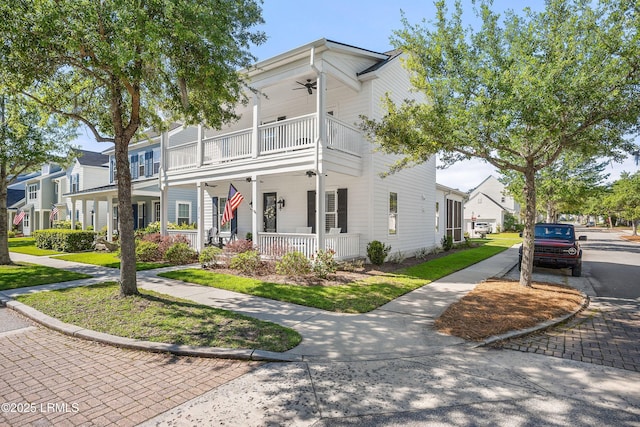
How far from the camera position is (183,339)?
509cm

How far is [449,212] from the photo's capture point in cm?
2216

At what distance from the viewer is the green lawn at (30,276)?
31.0 feet

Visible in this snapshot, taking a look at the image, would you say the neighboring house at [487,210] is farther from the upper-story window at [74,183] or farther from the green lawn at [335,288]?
the upper-story window at [74,183]

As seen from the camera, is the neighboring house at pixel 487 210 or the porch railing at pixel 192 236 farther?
the neighboring house at pixel 487 210

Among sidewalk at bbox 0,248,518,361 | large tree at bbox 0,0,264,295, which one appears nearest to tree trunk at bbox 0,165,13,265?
sidewalk at bbox 0,248,518,361

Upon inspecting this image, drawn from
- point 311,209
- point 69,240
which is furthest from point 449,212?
point 69,240

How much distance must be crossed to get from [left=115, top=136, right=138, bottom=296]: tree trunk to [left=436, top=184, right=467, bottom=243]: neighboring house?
16997 millimetres

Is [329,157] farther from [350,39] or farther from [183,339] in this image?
[183,339]

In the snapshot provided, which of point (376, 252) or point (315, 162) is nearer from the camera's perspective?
point (315, 162)

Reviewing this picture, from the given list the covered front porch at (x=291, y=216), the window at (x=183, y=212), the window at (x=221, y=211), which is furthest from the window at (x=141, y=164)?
the window at (x=221, y=211)

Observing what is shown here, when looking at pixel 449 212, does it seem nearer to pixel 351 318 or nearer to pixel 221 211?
pixel 221 211

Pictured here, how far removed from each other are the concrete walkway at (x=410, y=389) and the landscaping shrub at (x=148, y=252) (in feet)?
36.2

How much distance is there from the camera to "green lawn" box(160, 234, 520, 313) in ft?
24.6

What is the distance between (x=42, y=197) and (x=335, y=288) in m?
41.8
